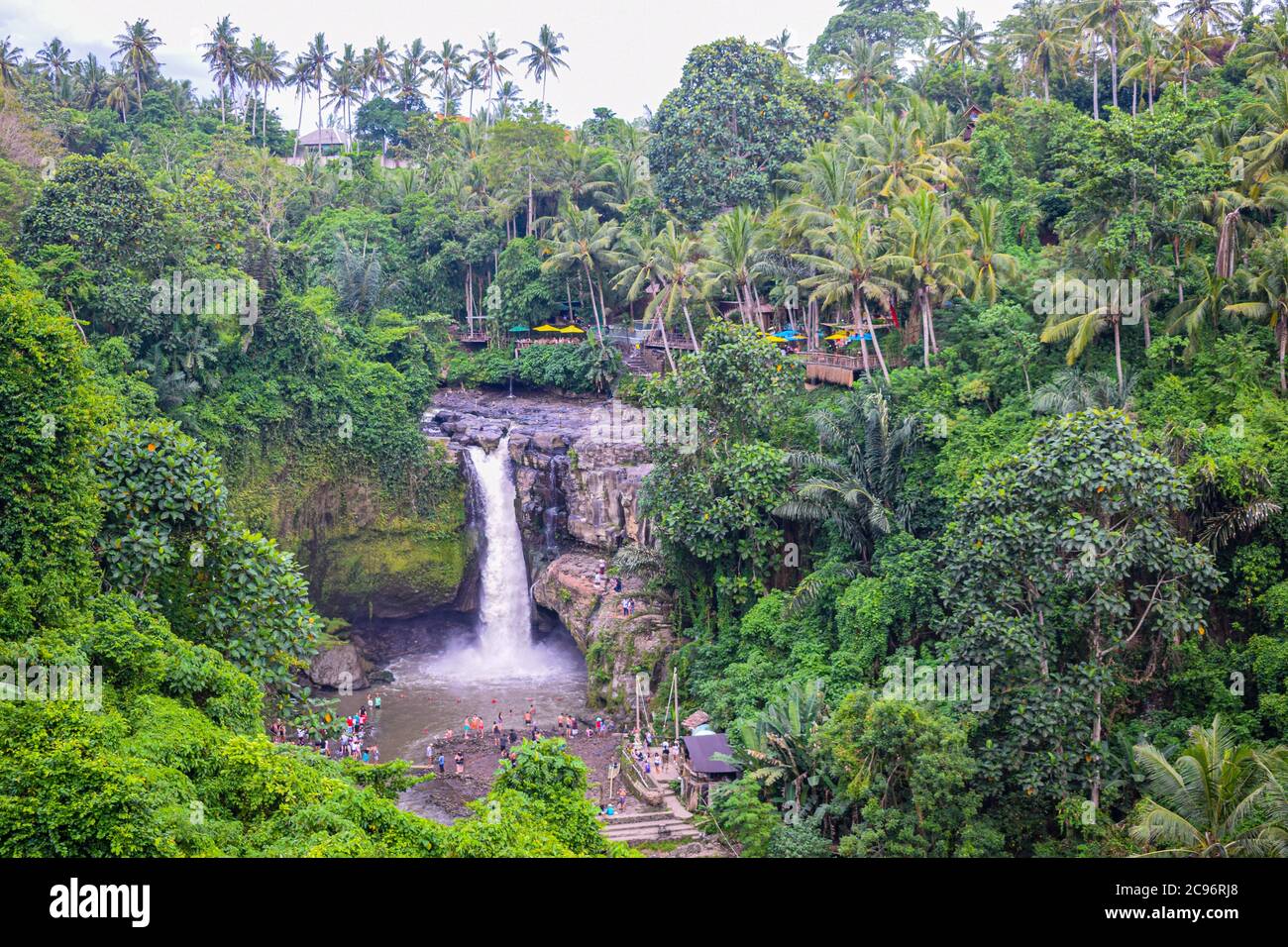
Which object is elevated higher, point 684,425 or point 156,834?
point 684,425

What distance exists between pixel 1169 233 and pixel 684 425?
1399cm

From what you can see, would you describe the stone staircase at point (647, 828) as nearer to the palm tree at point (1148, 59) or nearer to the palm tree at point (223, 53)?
the palm tree at point (1148, 59)

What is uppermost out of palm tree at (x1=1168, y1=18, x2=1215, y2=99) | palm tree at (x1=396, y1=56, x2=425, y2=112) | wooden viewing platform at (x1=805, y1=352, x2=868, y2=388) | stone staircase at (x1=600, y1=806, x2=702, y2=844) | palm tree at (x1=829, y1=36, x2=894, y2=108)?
palm tree at (x1=396, y1=56, x2=425, y2=112)

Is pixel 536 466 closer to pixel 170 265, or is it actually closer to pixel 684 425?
pixel 684 425

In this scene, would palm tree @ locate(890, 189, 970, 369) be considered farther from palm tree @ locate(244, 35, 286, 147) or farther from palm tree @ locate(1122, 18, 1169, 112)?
palm tree @ locate(244, 35, 286, 147)

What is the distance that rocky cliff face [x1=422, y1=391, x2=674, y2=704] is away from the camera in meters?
34.6

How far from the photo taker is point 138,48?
64000mm

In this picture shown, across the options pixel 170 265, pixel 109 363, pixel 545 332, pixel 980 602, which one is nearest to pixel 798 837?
pixel 980 602

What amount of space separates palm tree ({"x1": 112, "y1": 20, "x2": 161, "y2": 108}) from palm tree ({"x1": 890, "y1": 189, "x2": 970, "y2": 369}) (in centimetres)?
4883

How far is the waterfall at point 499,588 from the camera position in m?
39.4

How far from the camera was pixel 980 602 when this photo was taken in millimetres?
23188

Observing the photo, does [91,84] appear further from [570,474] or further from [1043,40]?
[1043,40]

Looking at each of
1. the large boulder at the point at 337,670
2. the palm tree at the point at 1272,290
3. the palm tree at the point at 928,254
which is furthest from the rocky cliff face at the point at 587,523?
the palm tree at the point at 1272,290

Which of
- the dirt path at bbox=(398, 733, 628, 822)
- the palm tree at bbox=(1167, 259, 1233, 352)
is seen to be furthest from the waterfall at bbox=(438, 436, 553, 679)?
the palm tree at bbox=(1167, 259, 1233, 352)
